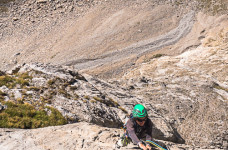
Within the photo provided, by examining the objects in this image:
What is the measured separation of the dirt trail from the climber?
31.7m

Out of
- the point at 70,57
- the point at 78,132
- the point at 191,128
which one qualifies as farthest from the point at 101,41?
the point at 78,132

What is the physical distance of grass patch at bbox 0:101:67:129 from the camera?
10.9 metres

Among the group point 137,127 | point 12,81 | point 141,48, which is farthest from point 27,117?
point 141,48

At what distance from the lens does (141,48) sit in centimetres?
4362

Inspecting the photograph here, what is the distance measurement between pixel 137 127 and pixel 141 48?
36924 millimetres

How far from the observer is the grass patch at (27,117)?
35.7 ft

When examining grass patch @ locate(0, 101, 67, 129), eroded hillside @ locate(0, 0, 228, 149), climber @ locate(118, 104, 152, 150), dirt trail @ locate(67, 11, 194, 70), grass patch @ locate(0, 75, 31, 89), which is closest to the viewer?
climber @ locate(118, 104, 152, 150)

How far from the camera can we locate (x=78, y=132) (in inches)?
392

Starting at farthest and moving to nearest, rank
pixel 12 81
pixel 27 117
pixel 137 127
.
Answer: pixel 12 81
pixel 27 117
pixel 137 127

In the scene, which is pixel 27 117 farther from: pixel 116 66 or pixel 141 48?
→ pixel 141 48

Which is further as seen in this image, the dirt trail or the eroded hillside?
the dirt trail

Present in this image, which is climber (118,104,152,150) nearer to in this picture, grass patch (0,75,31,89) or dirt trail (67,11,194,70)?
grass patch (0,75,31,89)

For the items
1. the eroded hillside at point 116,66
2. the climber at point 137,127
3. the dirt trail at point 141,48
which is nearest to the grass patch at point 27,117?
the eroded hillside at point 116,66

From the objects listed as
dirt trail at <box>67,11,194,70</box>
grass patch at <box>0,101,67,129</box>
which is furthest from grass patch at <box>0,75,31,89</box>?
dirt trail at <box>67,11,194,70</box>
